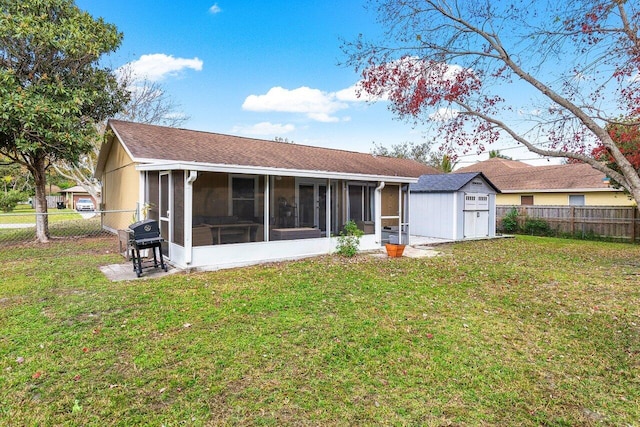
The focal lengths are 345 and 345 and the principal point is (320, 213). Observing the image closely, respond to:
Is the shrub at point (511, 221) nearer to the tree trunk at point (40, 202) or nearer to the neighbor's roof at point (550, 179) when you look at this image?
the neighbor's roof at point (550, 179)

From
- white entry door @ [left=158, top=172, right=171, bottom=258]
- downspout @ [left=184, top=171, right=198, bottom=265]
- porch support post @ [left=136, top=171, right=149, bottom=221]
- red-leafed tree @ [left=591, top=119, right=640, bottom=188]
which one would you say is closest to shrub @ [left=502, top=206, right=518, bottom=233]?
red-leafed tree @ [left=591, top=119, right=640, bottom=188]

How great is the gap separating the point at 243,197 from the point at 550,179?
19094 millimetres

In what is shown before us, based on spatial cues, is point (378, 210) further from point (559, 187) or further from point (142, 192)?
point (559, 187)

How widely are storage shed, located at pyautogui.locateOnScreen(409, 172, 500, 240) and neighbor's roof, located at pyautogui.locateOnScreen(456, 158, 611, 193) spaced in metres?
6.80

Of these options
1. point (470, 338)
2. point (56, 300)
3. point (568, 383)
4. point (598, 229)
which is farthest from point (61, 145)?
point (598, 229)

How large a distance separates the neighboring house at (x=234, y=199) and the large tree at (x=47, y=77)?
1.41 metres

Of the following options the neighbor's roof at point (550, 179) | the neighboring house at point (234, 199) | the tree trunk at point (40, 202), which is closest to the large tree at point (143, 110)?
the neighboring house at point (234, 199)

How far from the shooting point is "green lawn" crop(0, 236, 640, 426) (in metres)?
2.65

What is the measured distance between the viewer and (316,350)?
3.61m

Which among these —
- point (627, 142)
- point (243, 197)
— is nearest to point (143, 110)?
point (243, 197)

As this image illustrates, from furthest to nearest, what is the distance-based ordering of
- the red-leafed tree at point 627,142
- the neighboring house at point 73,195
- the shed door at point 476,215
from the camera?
the neighboring house at point 73,195
the shed door at point 476,215
the red-leafed tree at point 627,142

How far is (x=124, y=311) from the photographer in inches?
183

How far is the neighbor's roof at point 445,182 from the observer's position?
12.9 meters

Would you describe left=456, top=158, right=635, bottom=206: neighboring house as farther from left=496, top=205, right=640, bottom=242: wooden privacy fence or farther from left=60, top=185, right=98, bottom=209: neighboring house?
left=60, top=185, right=98, bottom=209: neighboring house
